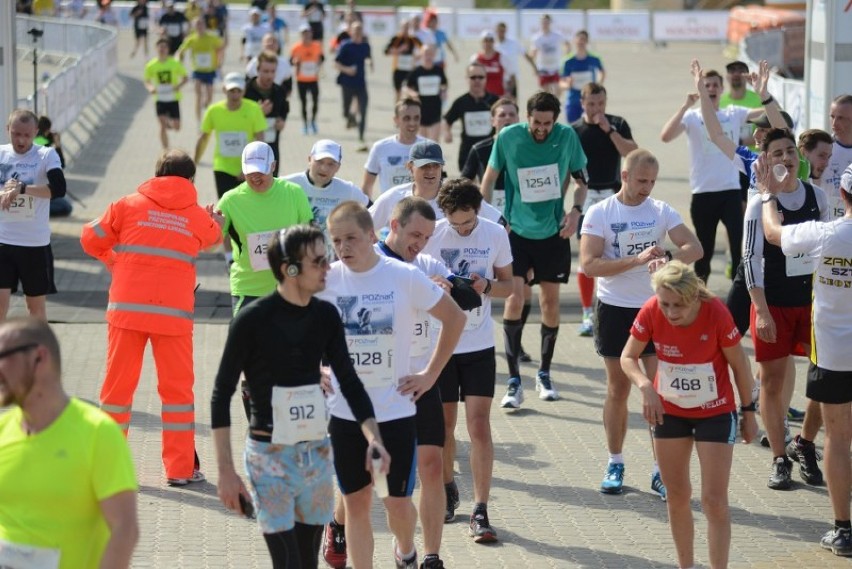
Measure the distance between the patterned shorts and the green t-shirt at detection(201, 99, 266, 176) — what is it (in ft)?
29.4

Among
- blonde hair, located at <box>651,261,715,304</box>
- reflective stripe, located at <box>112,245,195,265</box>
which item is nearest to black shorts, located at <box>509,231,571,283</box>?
reflective stripe, located at <box>112,245,195,265</box>

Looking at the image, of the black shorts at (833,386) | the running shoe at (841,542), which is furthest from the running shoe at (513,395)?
the running shoe at (841,542)

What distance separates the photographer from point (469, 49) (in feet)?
137

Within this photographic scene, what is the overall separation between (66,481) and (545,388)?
21.5ft

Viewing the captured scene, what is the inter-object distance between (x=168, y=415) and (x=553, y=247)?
3268 millimetres

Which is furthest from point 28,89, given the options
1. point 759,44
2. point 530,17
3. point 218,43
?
point 530,17

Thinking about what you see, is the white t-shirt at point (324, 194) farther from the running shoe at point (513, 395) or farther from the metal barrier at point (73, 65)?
the metal barrier at point (73, 65)

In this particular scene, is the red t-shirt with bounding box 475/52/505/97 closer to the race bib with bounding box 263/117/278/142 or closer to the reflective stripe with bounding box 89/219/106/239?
the race bib with bounding box 263/117/278/142

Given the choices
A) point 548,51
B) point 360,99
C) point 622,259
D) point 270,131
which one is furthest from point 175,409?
point 548,51

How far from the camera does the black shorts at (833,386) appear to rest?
24.0 ft

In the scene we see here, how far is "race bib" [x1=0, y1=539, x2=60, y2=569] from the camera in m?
4.23

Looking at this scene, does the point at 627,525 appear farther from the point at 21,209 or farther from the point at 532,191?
the point at 21,209

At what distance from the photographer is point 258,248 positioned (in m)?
8.61

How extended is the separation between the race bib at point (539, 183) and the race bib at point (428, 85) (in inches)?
370
